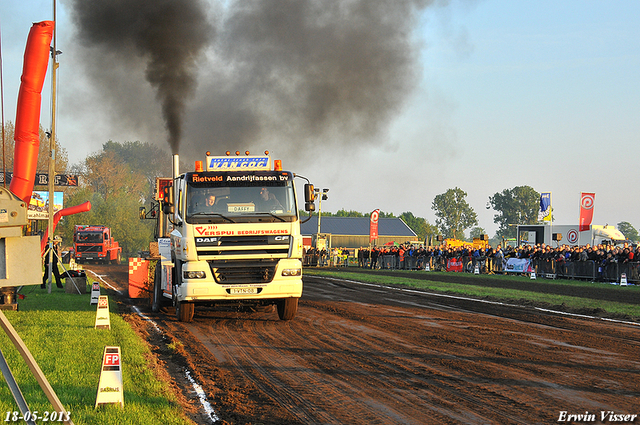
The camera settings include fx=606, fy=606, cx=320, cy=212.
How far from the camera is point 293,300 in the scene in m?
12.6

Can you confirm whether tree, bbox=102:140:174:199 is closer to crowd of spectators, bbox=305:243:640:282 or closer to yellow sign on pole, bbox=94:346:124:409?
crowd of spectators, bbox=305:243:640:282

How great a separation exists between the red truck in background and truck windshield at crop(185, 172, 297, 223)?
4557cm

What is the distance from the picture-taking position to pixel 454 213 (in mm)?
136000

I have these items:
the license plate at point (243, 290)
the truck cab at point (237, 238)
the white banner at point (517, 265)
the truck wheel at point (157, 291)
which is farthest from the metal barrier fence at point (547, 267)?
the truck wheel at point (157, 291)

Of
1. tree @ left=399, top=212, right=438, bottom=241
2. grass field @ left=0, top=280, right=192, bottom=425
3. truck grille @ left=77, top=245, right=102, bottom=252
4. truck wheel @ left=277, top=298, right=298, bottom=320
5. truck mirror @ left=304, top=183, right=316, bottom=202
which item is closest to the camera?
grass field @ left=0, top=280, right=192, bottom=425

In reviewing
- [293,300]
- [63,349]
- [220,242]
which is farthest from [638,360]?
[63,349]

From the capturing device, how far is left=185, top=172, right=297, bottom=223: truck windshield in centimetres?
1173

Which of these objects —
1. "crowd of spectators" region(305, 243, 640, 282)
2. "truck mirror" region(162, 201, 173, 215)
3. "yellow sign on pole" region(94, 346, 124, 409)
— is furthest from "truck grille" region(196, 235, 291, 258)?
"crowd of spectators" region(305, 243, 640, 282)

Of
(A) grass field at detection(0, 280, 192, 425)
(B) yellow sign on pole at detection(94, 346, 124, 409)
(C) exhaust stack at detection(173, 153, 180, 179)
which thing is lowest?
(A) grass field at detection(0, 280, 192, 425)

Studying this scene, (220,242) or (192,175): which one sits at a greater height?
(192,175)

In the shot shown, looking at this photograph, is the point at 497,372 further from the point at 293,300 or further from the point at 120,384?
the point at 293,300

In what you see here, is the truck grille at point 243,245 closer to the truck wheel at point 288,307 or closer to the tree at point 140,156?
the truck wheel at point 288,307

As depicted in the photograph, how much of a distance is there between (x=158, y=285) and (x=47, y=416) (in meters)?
9.31

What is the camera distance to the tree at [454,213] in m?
136
